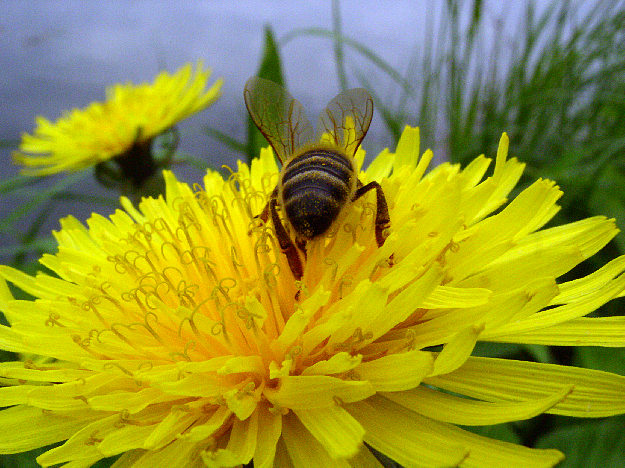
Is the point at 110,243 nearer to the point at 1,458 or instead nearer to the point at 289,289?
Result: the point at 289,289

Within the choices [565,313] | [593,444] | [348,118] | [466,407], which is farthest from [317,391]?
[593,444]

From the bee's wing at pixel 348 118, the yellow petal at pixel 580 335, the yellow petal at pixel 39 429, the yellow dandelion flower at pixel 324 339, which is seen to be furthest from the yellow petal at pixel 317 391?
the bee's wing at pixel 348 118

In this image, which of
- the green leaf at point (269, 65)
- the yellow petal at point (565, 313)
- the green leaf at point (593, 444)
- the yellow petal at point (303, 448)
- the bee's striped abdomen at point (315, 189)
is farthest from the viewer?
the green leaf at point (269, 65)

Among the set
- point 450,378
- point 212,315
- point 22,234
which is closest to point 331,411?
point 450,378

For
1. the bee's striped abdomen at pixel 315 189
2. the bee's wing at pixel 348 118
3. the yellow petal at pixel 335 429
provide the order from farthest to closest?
1. the bee's wing at pixel 348 118
2. the bee's striped abdomen at pixel 315 189
3. the yellow petal at pixel 335 429

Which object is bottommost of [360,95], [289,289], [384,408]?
[384,408]

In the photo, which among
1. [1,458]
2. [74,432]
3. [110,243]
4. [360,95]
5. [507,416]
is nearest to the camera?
[507,416]

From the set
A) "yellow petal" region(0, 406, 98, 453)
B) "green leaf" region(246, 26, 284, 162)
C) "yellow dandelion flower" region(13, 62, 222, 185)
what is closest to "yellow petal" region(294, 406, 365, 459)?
"yellow petal" region(0, 406, 98, 453)

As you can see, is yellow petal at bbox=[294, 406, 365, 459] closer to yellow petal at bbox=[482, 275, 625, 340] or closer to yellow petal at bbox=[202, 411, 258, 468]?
yellow petal at bbox=[202, 411, 258, 468]

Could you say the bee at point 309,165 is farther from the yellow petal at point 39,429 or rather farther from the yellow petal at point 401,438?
the yellow petal at point 39,429
